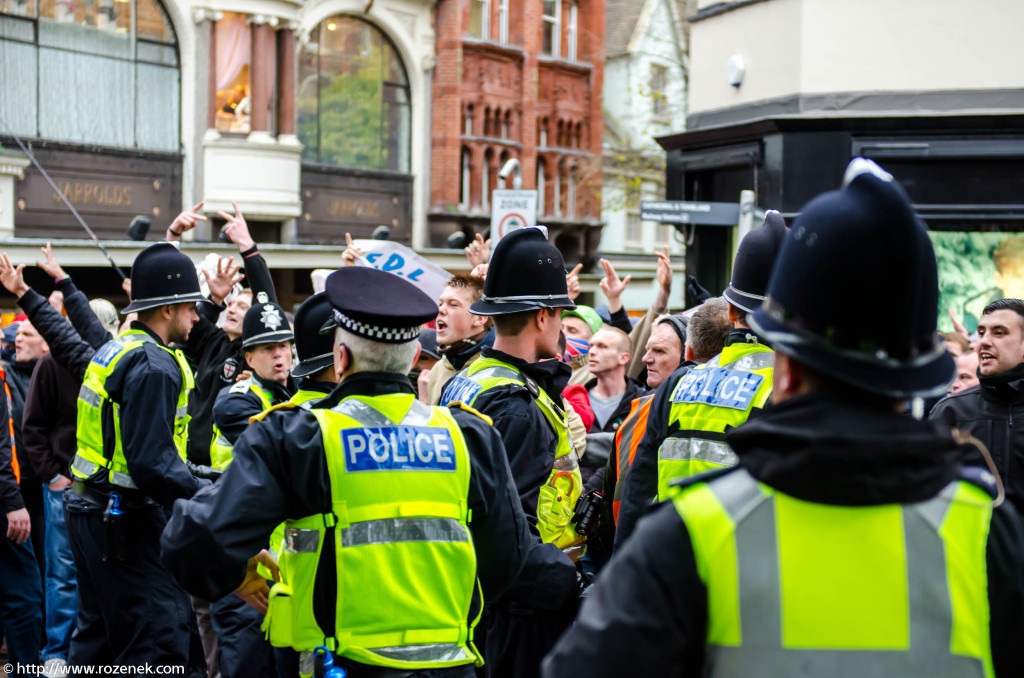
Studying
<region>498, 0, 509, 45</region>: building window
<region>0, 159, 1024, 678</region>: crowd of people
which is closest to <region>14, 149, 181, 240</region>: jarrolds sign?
<region>498, 0, 509, 45</region>: building window

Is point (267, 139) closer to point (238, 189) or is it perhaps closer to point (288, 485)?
point (238, 189)

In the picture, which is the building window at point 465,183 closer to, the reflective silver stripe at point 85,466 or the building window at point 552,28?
the building window at point 552,28

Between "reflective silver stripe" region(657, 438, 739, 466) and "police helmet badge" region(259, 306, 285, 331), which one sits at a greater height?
"police helmet badge" region(259, 306, 285, 331)

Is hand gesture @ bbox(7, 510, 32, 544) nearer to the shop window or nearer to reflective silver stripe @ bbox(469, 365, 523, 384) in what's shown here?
reflective silver stripe @ bbox(469, 365, 523, 384)

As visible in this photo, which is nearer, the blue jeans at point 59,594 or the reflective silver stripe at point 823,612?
the reflective silver stripe at point 823,612

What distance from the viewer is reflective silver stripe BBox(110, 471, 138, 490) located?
5.31 meters

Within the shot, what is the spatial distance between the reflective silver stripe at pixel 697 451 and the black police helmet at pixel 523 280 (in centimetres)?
72

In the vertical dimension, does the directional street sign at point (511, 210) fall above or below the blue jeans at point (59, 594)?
above

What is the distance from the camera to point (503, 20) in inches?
1144

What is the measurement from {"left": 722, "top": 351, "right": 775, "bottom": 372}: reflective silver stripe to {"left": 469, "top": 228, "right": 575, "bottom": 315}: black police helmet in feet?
2.47

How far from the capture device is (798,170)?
10.8 meters

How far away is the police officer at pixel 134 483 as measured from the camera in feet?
16.9

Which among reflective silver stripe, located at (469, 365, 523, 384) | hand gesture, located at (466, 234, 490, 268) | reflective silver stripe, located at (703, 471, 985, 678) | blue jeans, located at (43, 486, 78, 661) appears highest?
hand gesture, located at (466, 234, 490, 268)

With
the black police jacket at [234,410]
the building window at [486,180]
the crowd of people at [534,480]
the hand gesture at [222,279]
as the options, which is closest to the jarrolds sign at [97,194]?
the building window at [486,180]
